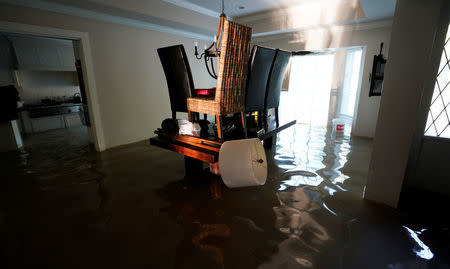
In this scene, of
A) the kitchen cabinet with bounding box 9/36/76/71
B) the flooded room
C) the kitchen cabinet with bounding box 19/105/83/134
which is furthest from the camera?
the kitchen cabinet with bounding box 19/105/83/134

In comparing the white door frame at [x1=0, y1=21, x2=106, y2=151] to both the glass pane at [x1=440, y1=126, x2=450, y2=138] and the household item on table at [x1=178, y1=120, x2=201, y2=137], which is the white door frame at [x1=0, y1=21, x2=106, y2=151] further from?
the glass pane at [x1=440, y1=126, x2=450, y2=138]

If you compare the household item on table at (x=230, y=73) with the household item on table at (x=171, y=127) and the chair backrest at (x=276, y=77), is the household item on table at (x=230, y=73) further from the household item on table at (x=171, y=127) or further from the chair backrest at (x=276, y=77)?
Answer: the chair backrest at (x=276, y=77)

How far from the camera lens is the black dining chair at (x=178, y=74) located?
83.9 inches

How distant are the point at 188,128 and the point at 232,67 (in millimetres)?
799

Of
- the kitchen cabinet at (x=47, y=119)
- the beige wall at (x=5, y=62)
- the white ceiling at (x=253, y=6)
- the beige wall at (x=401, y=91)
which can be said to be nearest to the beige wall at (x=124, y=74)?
the white ceiling at (x=253, y=6)

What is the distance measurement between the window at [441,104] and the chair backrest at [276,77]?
55.9 inches

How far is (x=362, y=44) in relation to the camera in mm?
3668

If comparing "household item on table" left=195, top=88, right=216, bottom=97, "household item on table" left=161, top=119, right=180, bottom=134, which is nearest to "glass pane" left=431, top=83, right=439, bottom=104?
"household item on table" left=195, top=88, right=216, bottom=97

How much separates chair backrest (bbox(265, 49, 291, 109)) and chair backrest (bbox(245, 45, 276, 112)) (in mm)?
58

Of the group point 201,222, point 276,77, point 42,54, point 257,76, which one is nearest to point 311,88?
point 276,77

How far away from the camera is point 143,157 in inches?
120

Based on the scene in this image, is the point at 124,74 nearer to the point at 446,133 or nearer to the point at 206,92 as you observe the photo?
the point at 206,92

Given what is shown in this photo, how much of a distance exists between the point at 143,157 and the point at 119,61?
1753 mm

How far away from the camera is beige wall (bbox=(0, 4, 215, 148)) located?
118 inches
